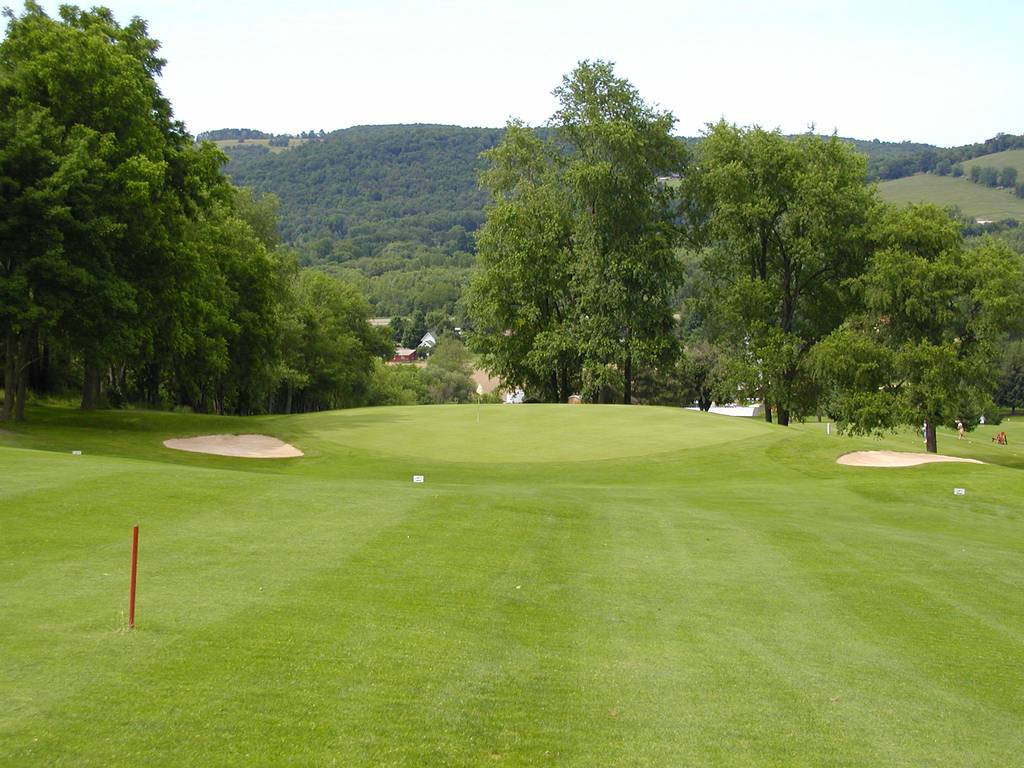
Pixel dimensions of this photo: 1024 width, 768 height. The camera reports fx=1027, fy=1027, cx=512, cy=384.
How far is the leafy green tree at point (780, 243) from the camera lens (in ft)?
169

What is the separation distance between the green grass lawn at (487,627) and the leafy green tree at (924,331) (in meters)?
22.0

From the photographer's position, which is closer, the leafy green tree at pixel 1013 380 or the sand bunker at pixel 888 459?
the sand bunker at pixel 888 459

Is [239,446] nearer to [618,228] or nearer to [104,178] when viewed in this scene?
[104,178]

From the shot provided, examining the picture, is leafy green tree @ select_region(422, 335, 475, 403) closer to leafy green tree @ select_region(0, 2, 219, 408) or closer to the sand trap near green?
the sand trap near green

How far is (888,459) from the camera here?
31.5m

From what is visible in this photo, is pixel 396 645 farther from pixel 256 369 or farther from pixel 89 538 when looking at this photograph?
pixel 256 369

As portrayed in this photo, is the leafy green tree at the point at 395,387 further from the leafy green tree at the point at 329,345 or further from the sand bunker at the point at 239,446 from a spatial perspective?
the sand bunker at the point at 239,446

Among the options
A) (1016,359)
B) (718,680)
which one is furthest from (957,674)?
(1016,359)

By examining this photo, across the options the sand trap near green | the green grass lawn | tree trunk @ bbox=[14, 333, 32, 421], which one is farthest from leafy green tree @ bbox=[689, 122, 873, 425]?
tree trunk @ bbox=[14, 333, 32, 421]

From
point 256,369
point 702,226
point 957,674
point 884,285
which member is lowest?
point 957,674

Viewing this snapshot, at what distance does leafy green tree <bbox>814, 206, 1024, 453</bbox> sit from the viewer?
145ft

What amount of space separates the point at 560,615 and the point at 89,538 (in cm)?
686

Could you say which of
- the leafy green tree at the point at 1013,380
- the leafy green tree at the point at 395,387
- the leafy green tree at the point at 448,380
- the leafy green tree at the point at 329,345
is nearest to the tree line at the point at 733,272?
the leafy green tree at the point at 329,345

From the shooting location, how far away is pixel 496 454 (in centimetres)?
3284
